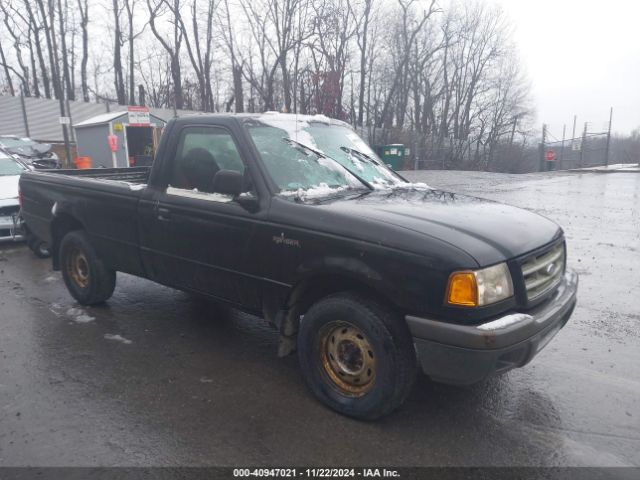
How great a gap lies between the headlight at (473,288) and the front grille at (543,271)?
0.29 meters

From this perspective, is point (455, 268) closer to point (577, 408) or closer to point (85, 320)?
point (577, 408)

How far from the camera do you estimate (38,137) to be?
2683cm

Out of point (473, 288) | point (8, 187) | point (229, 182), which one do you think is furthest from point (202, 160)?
point (8, 187)

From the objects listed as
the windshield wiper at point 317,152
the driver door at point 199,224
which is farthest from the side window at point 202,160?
the windshield wiper at point 317,152

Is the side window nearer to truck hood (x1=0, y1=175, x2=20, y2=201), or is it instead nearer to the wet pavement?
the wet pavement

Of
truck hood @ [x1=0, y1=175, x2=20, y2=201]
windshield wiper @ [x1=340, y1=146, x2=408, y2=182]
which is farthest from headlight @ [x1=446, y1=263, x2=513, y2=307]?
truck hood @ [x1=0, y1=175, x2=20, y2=201]

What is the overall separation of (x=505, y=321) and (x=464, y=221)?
2.17ft

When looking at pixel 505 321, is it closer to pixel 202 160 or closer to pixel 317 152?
pixel 317 152

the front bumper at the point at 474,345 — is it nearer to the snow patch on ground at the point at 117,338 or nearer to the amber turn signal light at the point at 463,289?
the amber turn signal light at the point at 463,289

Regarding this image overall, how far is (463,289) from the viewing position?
8.72ft

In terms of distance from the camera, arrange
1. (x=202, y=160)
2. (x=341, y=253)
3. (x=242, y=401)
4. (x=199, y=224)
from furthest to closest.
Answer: (x=202, y=160)
(x=199, y=224)
(x=242, y=401)
(x=341, y=253)

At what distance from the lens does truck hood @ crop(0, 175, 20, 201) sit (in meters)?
7.96

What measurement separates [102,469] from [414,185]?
307 centimetres

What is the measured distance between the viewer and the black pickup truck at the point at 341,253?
107 inches
